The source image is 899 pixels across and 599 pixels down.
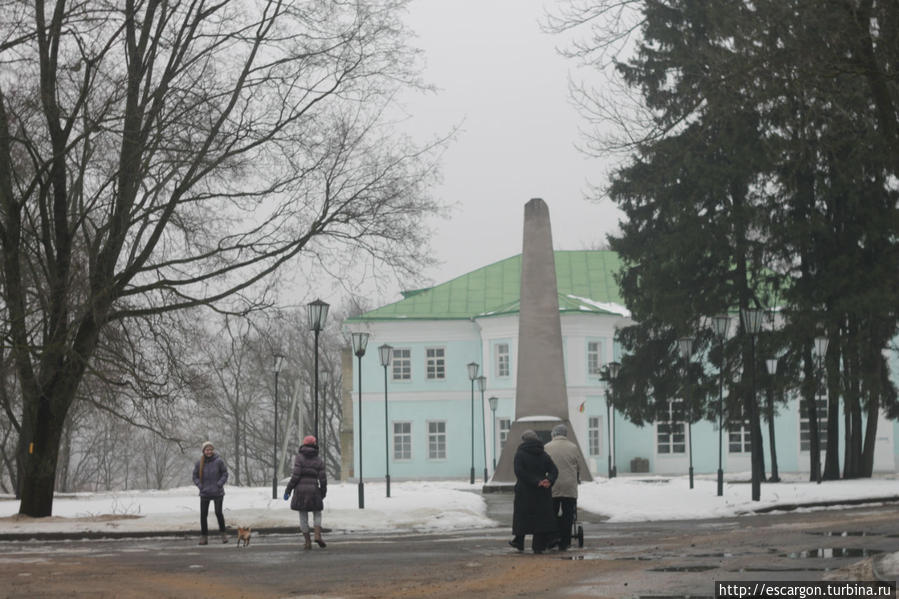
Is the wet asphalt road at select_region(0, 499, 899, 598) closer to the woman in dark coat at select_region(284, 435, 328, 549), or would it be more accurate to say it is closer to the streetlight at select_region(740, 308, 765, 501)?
the woman in dark coat at select_region(284, 435, 328, 549)

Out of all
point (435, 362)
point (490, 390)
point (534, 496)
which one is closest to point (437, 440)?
point (435, 362)

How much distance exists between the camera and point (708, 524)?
20.9m

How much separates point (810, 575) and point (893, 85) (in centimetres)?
633

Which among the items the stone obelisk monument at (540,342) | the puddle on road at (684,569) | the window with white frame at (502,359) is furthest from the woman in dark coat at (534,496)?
the window with white frame at (502,359)

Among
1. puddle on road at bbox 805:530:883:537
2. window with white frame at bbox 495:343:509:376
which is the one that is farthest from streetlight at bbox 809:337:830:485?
window with white frame at bbox 495:343:509:376

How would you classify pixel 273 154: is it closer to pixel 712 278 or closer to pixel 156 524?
pixel 156 524

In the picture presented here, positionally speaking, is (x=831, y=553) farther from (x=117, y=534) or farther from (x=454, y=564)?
(x=117, y=534)

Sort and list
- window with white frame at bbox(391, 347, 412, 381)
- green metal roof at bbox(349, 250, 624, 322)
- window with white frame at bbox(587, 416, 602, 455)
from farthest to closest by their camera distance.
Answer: window with white frame at bbox(391, 347, 412, 381)
green metal roof at bbox(349, 250, 624, 322)
window with white frame at bbox(587, 416, 602, 455)

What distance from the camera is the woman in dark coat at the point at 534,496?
1542 cm

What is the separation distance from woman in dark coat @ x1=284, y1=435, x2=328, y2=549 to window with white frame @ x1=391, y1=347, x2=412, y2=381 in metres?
42.2

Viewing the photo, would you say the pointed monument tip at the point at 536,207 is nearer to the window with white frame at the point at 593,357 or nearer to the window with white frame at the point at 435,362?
the window with white frame at the point at 593,357

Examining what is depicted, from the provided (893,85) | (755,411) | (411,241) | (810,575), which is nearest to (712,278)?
(755,411)

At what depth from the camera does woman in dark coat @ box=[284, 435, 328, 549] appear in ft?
57.6

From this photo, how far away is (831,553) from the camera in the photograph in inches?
531
